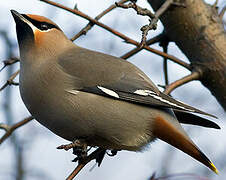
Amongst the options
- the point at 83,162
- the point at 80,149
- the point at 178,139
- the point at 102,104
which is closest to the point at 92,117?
the point at 102,104

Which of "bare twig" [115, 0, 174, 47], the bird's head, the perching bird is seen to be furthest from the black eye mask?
"bare twig" [115, 0, 174, 47]

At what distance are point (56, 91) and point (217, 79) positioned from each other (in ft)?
3.94

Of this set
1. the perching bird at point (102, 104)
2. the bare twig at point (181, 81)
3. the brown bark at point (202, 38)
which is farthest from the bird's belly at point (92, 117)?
the brown bark at point (202, 38)

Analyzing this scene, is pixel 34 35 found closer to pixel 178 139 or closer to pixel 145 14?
pixel 145 14

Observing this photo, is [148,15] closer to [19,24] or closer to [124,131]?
[124,131]

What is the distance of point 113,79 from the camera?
3816 mm

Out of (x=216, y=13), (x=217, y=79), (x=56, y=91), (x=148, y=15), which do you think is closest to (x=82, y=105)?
(x=56, y=91)

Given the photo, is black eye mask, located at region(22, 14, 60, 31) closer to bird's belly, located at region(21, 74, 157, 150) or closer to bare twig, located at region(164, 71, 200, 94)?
bird's belly, located at region(21, 74, 157, 150)

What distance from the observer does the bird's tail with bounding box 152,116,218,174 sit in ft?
11.3

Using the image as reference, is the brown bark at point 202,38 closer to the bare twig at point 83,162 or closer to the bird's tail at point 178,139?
the bird's tail at point 178,139

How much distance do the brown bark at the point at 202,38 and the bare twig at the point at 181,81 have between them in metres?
0.05

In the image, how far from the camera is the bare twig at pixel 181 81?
3.70m

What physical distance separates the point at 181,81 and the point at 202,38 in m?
0.44

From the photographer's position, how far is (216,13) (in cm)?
414
